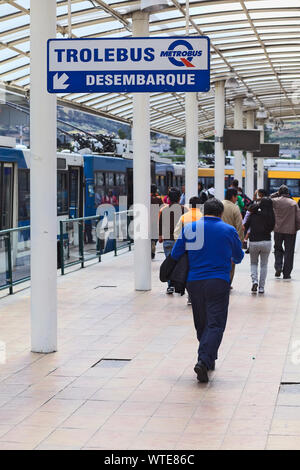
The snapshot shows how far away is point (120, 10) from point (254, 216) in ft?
13.5

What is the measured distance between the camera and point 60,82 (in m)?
9.06

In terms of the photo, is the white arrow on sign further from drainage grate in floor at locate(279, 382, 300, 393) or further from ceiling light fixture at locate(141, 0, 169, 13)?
ceiling light fixture at locate(141, 0, 169, 13)

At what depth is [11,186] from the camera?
19688mm

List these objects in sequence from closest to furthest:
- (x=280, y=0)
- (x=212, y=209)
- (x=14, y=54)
A: (x=212, y=209), (x=280, y=0), (x=14, y=54)

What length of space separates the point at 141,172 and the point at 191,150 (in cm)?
616

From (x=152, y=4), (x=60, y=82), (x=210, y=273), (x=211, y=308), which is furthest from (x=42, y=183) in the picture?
(x=152, y=4)

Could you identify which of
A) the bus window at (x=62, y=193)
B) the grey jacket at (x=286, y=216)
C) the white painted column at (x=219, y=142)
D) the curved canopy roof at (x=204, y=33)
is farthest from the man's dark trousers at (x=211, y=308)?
the white painted column at (x=219, y=142)

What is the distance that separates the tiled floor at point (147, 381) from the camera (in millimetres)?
6203

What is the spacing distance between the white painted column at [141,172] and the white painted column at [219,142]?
418 inches

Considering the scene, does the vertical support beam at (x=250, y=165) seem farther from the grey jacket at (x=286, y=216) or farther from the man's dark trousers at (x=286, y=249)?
the grey jacket at (x=286, y=216)

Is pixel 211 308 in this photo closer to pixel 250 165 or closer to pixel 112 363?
pixel 112 363

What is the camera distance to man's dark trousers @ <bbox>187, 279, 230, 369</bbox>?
7.99 meters

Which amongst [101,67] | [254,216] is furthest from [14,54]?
[101,67]
